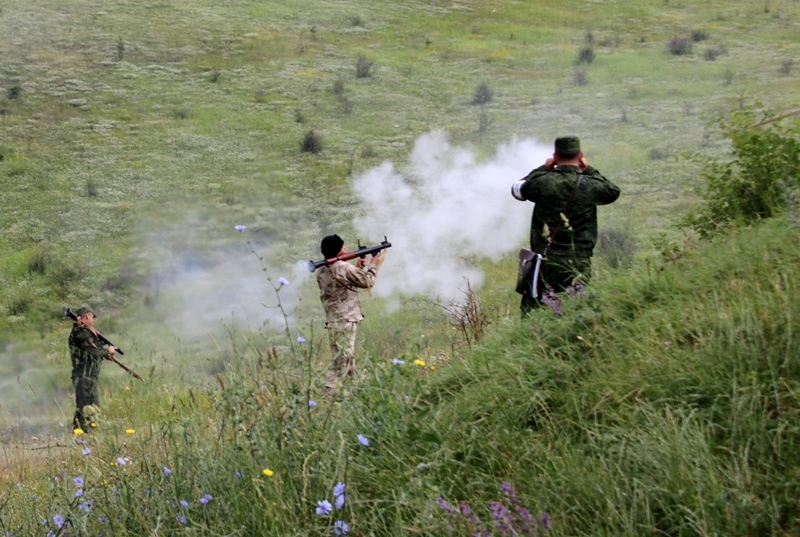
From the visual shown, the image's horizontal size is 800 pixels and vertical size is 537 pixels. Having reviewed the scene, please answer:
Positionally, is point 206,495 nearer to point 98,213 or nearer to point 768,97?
point 98,213

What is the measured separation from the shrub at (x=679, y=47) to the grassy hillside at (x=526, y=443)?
2251 cm

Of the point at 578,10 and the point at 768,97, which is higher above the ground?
the point at 578,10

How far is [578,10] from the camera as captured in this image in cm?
2959

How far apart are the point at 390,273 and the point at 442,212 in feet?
8.40

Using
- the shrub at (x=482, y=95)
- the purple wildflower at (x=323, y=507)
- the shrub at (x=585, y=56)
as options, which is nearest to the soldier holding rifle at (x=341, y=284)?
the purple wildflower at (x=323, y=507)

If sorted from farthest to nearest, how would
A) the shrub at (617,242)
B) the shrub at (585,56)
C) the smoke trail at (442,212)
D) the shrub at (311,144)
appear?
the shrub at (585,56), the shrub at (311,144), the smoke trail at (442,212), the shrub at (617,242)

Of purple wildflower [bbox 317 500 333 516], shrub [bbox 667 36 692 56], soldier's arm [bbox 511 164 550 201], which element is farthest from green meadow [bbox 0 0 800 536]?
soldier's arm [bbox 511 164 550 201]

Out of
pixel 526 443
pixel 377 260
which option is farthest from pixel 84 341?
pixel 526 443

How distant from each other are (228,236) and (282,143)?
4.34m

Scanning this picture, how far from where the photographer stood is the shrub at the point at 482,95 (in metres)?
22.3

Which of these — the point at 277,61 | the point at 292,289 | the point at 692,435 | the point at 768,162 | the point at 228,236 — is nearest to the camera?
the point at 692,435

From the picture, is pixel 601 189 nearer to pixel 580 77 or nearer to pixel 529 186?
pixel 529 186

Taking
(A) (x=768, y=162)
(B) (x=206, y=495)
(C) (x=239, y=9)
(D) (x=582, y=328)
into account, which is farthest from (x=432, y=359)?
(C) (x=239, y=9)

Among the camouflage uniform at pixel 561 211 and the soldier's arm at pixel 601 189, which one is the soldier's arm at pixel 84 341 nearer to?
the camouflage uniform at pixel 561 211
